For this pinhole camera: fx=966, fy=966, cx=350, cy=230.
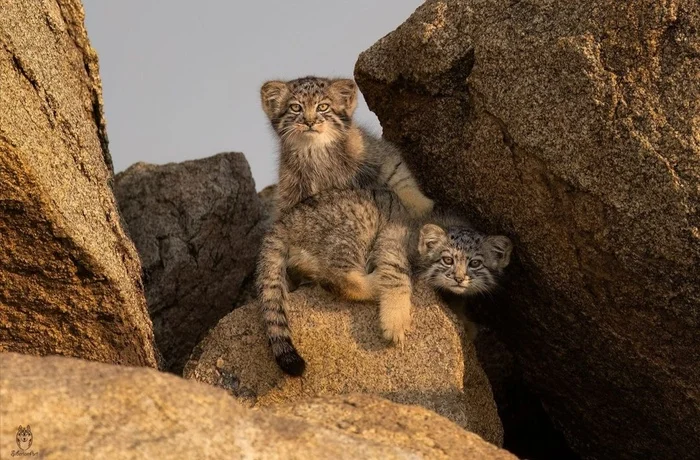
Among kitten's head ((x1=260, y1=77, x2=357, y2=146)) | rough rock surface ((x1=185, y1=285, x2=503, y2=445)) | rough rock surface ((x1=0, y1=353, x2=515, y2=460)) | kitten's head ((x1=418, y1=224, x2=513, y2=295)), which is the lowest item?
rough rock surface ((x1=185, y1=285, x2=503, y2=445))

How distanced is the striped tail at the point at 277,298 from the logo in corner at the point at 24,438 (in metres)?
2.76

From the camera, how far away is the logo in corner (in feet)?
11.3

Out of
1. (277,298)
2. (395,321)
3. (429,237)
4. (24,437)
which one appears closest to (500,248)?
(429,237)

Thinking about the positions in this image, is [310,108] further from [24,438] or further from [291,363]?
[24,438]

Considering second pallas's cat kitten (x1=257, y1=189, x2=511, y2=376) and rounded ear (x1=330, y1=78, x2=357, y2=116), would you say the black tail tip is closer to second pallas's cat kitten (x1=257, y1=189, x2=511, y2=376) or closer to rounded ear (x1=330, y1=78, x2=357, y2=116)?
second pallas's cat kitten (x1=257, y1=189, x2=511, y2=376)

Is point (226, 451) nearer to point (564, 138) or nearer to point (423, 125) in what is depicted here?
point (564, 138)

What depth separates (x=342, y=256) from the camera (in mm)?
6586

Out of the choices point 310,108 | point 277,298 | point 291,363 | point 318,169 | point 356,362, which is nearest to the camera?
point 291,363

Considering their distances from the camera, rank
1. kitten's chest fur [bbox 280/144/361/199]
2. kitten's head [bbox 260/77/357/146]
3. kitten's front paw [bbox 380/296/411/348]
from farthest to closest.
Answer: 1. kitten's head [bbox 260/77/357/146]
2. kitten's chest fur [bbox 280/144/361/199]
3. kitten's front paw [bbox 380/296/411/348]

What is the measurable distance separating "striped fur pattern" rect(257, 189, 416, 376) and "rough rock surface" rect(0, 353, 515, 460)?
222 centimetres

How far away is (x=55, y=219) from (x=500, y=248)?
279cm

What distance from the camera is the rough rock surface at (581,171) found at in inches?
204

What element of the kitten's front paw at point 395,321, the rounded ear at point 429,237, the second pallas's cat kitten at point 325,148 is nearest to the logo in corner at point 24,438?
the kitten's front paw at point 395,321

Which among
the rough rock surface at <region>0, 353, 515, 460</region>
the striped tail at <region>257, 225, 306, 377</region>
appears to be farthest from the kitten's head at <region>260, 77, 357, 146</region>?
the rough rock surface at <region>0, 353, 515, 460</region>
